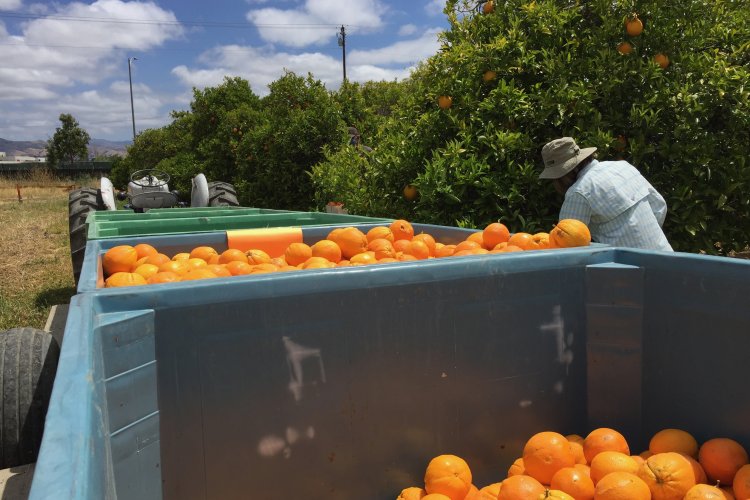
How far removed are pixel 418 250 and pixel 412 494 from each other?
1.16 metres

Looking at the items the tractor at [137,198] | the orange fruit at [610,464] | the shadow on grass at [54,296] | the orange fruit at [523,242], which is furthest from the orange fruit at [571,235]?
the shadow on grass at [54,296]

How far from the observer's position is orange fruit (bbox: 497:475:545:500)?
4.95ft

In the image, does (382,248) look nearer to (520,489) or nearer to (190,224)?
(520,489)

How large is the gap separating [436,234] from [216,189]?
6599 millimetres

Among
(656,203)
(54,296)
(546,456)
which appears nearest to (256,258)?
(546,456)

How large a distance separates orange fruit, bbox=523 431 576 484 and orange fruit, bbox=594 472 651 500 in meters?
0.14

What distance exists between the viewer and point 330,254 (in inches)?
102

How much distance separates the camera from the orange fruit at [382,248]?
8.36 feet

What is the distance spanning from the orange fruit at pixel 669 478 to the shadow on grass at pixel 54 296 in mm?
7118

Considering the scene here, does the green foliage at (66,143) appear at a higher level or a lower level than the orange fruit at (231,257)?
higher

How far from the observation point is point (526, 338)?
183 cm

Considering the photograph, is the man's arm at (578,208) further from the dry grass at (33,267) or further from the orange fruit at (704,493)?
the dry grass at (33,267)

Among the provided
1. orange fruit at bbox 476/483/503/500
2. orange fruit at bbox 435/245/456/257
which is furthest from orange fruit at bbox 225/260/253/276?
orange fruit at bbox 476/483/503/500

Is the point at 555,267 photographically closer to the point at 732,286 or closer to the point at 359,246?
the point at 732,286
